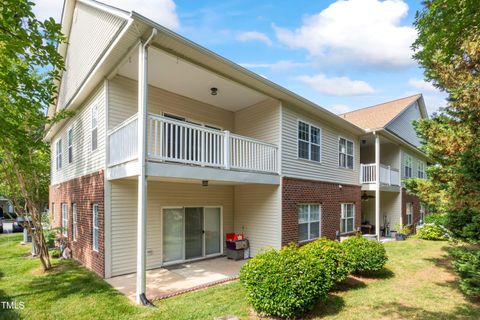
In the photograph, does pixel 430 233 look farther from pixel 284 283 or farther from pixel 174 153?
pixel 174 153

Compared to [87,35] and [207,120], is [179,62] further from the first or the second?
[87,35]

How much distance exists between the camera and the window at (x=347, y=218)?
14.7 m

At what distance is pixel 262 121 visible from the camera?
11625 millimetres

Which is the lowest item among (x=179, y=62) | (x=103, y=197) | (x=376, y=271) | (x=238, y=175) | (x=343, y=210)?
(x=376, y=271)

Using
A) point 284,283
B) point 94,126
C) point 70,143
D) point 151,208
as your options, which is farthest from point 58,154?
point 284,283

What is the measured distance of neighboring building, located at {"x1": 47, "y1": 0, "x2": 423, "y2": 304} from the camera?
756 cm

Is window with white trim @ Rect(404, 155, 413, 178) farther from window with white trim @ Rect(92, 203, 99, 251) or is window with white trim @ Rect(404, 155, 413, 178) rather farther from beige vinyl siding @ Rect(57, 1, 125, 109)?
beige vinyl siding @ Rect(57, 1, 125, 109)

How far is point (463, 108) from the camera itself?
835 cm

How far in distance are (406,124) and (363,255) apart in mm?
15159

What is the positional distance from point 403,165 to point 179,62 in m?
17.2

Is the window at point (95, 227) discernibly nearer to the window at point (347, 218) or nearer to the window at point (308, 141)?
the window at point (308, 141)

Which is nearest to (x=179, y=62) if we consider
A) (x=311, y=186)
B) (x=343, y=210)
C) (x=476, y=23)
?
(x=476, y=23)

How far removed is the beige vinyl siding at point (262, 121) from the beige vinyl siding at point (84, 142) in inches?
213

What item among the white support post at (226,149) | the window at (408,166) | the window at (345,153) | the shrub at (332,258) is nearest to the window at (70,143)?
the white support post at (226,149)
